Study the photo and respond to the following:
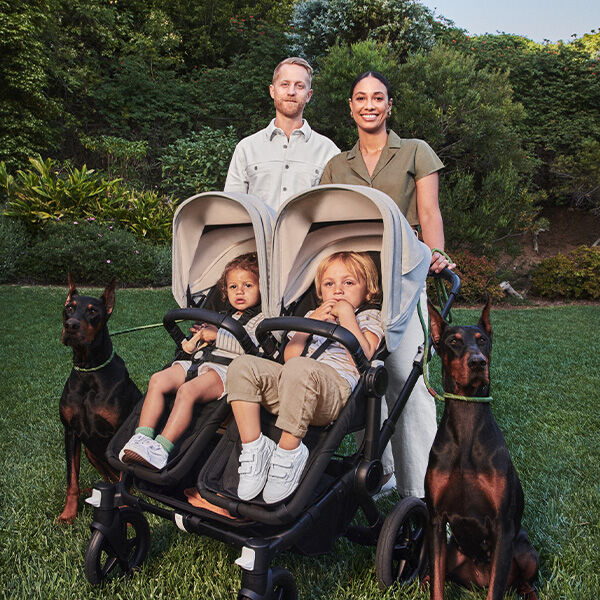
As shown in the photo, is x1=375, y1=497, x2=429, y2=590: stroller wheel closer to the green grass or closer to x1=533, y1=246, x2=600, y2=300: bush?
the green grass

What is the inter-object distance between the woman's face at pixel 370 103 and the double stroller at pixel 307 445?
58cm

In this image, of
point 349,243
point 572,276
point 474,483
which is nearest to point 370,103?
point 349,243

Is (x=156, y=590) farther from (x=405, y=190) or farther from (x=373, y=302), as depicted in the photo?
(x=405, y=190)

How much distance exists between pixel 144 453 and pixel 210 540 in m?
0.88

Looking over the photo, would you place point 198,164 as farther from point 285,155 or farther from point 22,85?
point 285,155

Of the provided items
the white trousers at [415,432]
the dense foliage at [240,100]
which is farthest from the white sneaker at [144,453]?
the dense foliage at [240,100]

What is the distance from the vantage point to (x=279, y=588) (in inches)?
87.9

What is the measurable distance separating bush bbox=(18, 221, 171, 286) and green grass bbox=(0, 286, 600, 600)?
9.77 ft

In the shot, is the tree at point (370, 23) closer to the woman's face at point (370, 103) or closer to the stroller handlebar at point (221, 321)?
the woman's face at point (370, 103)

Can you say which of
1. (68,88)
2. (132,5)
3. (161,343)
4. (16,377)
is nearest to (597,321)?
(161,343)

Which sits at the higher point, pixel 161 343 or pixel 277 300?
pixel 277 300

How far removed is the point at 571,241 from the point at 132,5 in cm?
1624

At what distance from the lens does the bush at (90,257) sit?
10.2m

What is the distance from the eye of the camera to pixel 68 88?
16.9 m
